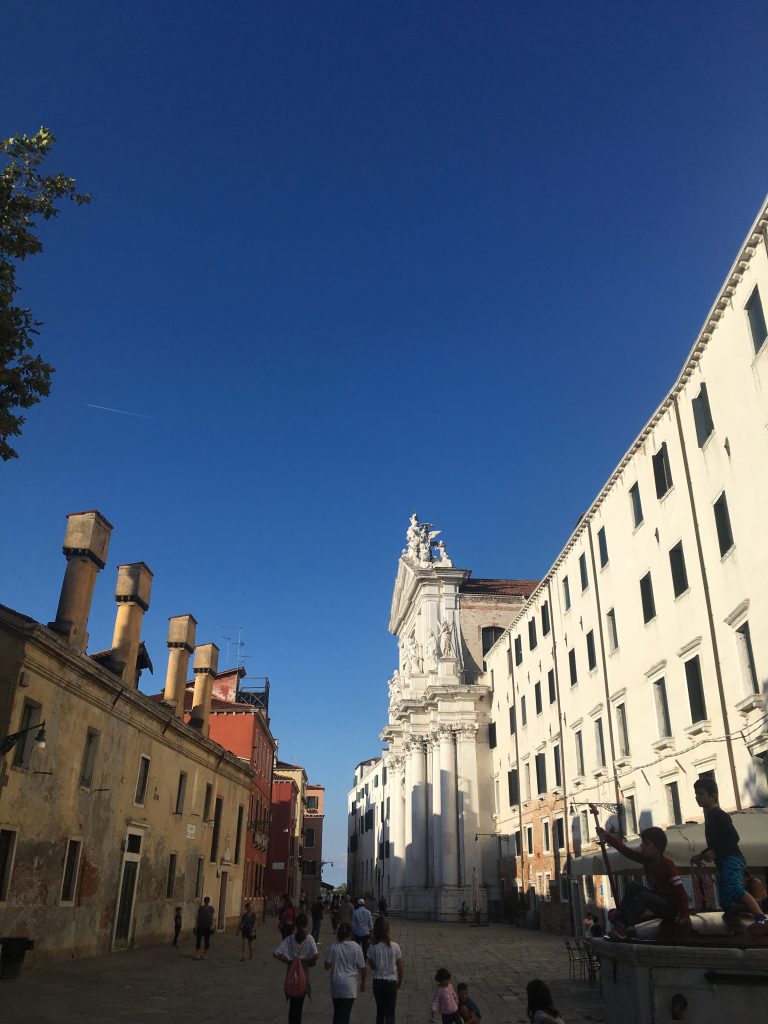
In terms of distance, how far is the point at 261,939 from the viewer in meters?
28.8

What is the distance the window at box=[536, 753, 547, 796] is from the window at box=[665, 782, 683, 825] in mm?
13180

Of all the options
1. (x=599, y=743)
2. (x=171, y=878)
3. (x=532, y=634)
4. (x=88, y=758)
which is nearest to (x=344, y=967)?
(x=88, y=758)

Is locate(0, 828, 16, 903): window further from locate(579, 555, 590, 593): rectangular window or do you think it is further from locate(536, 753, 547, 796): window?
locate(536, 753, 547, 796): window

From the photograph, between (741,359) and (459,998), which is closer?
(459,998)

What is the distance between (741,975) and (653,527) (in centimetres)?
1782

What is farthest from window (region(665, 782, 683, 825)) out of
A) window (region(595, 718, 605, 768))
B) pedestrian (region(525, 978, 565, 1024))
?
pedestrian (region(525, 978, 565, 1024))

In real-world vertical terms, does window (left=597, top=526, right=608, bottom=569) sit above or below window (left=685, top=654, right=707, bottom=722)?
above

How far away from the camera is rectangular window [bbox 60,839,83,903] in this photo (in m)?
16.1

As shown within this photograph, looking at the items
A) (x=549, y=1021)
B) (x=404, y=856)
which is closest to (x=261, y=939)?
(x=404, y=856)

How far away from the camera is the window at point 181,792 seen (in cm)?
2392

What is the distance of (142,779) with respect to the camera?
2081 cm

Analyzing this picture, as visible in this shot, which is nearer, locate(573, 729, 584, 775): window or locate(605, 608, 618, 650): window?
locate(605, 608, 618, 650): window

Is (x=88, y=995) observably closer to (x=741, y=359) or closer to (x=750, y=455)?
(x=750, y=455)

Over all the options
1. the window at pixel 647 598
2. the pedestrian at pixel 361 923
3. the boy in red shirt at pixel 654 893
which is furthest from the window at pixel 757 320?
the pedestrian at pixel 361 923
